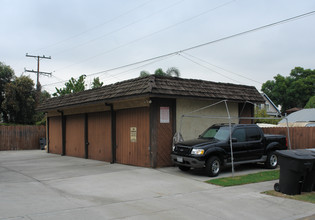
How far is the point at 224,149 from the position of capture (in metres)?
11.0

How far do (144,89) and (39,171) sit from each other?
565cm

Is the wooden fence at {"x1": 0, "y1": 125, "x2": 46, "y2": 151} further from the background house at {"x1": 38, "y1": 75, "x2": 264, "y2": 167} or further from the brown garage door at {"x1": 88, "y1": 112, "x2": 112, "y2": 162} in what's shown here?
the brown garage door at {"x1": 88, "y1": 112, "x2": 112, "y2": 162}

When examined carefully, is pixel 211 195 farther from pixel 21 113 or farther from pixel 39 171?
pixel 21 113

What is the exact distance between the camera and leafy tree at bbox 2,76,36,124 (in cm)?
3319

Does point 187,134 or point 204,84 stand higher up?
point 204,84

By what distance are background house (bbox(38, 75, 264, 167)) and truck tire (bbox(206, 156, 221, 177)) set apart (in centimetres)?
260

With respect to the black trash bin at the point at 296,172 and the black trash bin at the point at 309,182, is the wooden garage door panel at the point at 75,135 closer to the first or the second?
the black trash bin at the point at 296,172

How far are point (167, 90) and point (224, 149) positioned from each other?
10.7ft

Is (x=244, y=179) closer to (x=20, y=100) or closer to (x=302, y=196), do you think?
(x=302, y=196)

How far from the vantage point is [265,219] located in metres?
6.27

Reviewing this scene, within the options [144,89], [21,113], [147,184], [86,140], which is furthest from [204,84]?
[21,113]

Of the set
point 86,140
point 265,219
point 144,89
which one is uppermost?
point 144,89

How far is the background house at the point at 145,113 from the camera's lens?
41.0 feet

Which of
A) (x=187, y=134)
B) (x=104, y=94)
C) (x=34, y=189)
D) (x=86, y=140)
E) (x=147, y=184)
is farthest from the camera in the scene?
(x=86, y=140)
